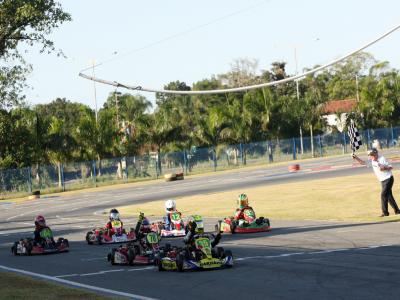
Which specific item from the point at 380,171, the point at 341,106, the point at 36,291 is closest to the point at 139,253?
the point at 36,291

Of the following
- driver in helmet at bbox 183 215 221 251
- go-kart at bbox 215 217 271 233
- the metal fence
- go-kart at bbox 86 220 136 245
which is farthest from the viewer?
the metal fence

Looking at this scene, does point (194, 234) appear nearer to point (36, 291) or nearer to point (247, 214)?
point (36, 291)

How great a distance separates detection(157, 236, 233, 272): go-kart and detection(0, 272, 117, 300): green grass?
2.36m

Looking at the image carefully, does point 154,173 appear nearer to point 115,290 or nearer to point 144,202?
point 144,202

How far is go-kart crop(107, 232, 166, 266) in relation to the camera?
1755cm

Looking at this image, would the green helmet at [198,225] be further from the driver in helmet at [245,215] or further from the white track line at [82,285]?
the driver in helmet at [245,215]

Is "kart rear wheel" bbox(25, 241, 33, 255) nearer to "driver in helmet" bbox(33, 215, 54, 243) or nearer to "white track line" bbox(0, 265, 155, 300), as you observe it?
"driver in helmet" bbox(33, 215, 54, 243)

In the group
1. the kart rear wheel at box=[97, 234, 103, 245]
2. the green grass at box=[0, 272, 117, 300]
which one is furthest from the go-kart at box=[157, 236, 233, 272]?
the kart rear wheel at box=[97, 234, 103, 245]

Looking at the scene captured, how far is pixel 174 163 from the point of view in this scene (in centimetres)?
7412

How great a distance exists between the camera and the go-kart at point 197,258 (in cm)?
1555

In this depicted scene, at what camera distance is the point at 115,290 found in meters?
13.7

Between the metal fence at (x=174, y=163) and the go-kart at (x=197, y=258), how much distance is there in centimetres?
5027

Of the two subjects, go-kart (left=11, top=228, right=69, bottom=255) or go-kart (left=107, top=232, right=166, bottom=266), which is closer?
go-kart (left=107, top=232, right=166, bottom=266)

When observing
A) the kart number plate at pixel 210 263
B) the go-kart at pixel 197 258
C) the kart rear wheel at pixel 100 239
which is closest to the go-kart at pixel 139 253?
the go-kart at pixel 197 258
